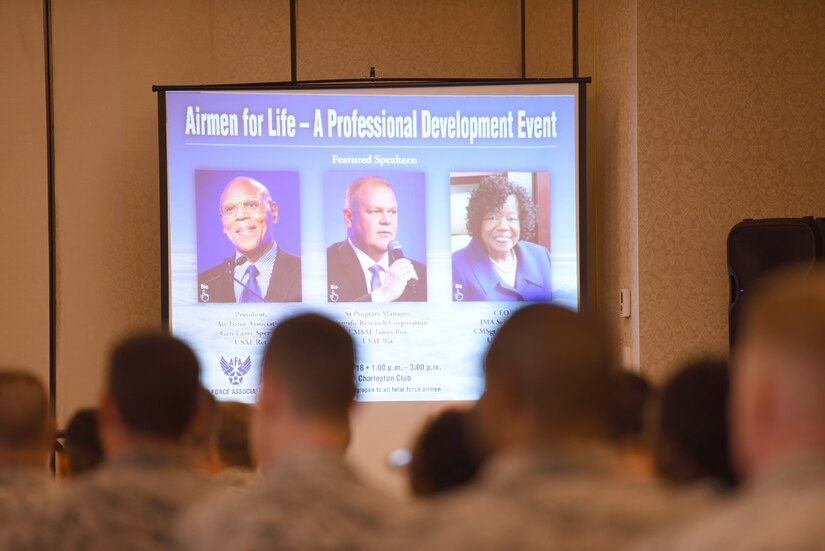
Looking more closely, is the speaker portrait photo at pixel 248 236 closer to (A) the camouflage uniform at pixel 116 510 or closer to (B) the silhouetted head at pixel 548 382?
(A) the camouflage uniform at pixel 116 510

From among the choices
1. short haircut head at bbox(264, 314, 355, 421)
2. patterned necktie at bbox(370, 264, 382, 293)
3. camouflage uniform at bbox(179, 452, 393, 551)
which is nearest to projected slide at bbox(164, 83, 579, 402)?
patterned necktie at bbox(370, 264, 382, 293)

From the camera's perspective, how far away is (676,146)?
504 centimetres

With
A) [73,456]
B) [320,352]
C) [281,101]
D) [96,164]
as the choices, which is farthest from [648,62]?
[320,352]

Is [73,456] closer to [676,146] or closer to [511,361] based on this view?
[511,361]

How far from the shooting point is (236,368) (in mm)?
5125

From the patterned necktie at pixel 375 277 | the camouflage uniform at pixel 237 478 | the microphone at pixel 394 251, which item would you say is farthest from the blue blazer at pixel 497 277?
the camouflage uniform at pixel 237 478

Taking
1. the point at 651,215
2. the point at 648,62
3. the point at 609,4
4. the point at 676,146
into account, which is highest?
the point at 609,4

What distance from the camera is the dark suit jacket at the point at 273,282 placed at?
5109 millimetres

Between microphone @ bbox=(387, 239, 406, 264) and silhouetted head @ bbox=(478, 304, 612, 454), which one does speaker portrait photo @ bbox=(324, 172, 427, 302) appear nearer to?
microphone @ bbox=(387, 239, 406, 264)

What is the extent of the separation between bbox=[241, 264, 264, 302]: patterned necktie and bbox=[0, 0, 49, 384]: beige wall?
1167mm

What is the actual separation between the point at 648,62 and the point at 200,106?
214 cm

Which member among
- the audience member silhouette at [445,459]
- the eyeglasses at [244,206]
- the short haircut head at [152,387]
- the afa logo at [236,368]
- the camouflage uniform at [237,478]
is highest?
the eyeglasses at [244,206]

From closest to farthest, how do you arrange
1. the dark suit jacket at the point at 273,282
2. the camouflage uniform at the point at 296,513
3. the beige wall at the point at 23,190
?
1. the camouflage uniform at the point at 296,513
2. the dark suit jacket at the point at 273,282
3. the beige wall at the point at 23,190

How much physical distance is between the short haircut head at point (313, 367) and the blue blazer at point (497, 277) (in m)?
3.63
